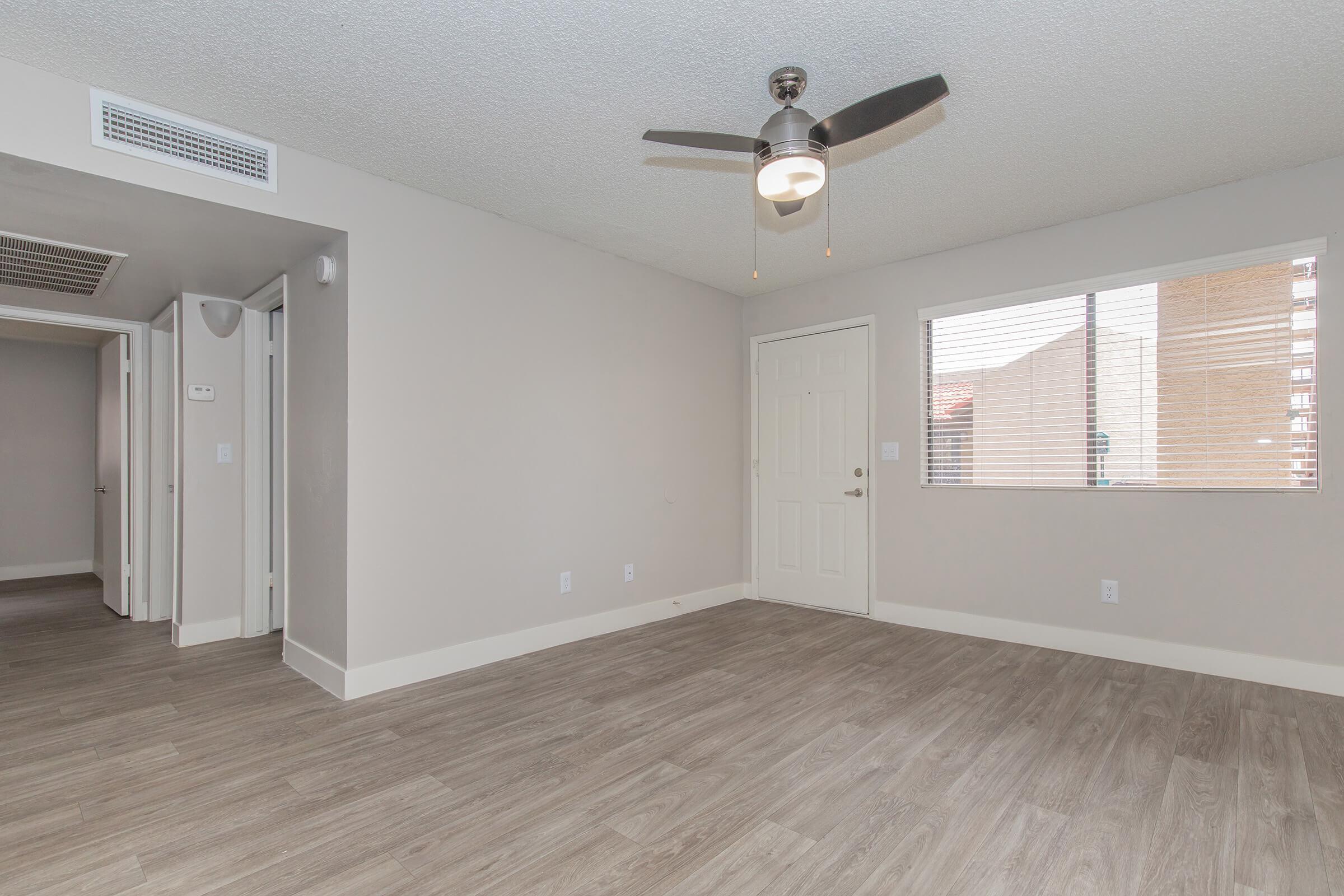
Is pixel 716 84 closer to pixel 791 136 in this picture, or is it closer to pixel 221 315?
pixel 791 136

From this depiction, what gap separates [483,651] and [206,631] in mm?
1990

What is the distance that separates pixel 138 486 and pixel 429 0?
14.6 ft

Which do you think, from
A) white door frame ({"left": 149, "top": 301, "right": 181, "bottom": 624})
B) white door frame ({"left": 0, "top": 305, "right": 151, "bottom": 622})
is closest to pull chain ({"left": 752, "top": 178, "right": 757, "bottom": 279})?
white door frame ({"left": 149, "top": 301, "right": 181, "bottom": 624})

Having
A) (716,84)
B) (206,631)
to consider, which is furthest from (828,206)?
(206,631)

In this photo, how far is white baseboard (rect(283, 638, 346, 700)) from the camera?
10.3 feet

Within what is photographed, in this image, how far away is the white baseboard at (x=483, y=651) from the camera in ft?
10.5

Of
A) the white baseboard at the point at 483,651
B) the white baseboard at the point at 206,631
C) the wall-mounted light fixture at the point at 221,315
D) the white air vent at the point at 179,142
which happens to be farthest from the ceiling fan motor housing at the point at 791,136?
the white baseboard at the point at 206,631

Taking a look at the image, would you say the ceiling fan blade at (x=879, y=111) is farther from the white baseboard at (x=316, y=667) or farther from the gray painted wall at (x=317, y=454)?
the white baseboard at (x=316, y=667)

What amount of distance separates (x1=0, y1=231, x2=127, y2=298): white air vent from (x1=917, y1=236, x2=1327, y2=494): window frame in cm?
480

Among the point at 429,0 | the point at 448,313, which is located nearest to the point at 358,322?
the point at 448,313

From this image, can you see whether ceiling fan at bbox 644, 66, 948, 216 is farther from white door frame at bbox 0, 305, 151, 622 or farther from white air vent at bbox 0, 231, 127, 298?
white door frame at bbox 0, 305, 151, 622

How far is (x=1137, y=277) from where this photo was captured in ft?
12.0

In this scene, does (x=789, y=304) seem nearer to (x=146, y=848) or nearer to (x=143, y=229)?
(x=143, y=229)

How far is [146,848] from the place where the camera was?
1917 mm
